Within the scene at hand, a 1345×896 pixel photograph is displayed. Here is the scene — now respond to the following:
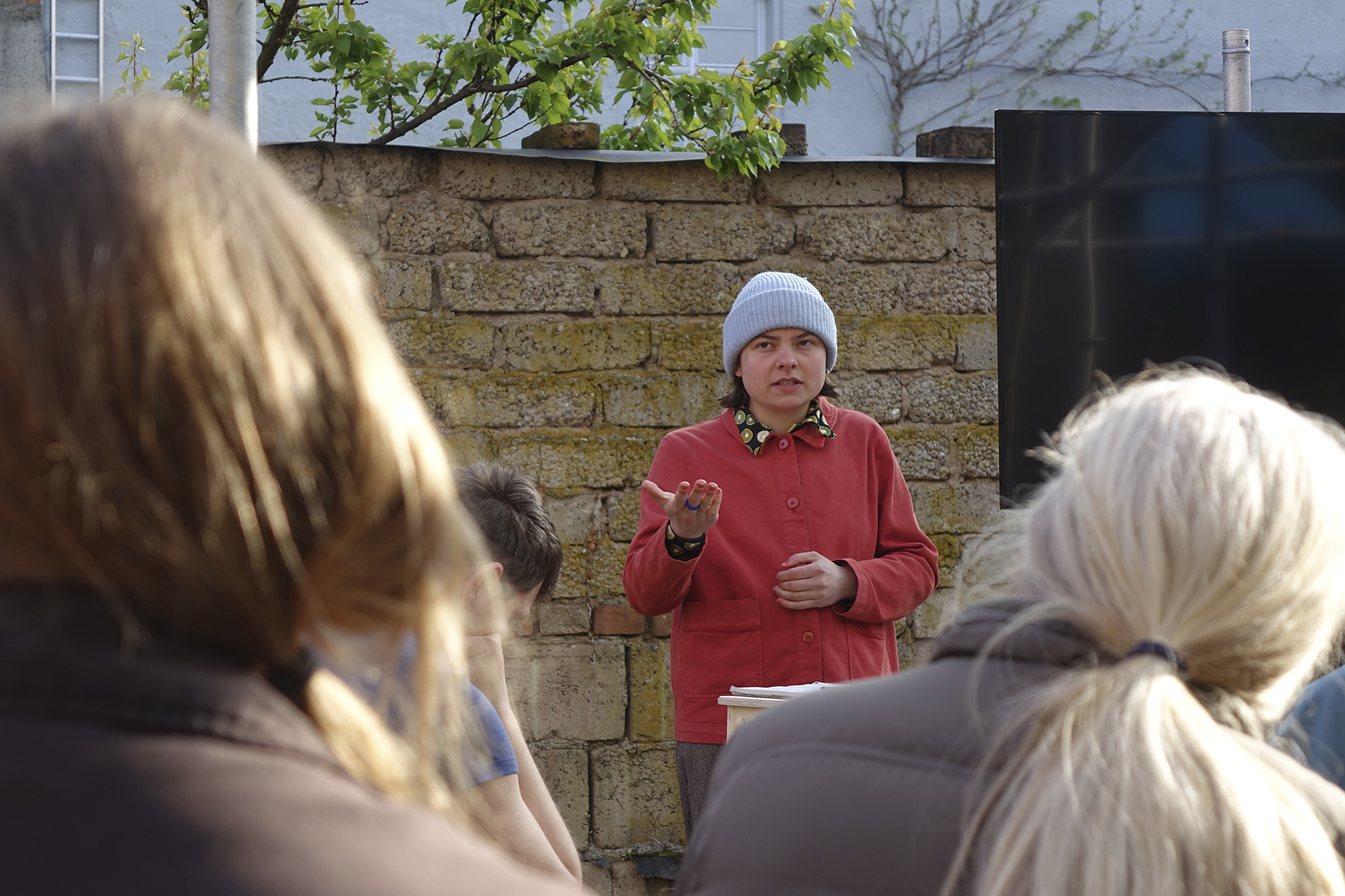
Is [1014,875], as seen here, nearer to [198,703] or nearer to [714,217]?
[198,703]

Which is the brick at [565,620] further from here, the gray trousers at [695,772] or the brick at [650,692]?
the gray trousers at [695,772]

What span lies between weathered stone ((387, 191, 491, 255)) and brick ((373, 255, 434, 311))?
0.13ft

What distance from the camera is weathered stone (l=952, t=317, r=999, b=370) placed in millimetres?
4215

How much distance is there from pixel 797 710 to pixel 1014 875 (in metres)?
0.26

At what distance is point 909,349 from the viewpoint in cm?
418

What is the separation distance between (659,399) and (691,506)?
1.11m

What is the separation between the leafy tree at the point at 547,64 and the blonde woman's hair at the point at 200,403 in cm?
398

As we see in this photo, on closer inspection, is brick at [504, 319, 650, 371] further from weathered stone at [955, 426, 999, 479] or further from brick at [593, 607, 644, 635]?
weathered stone at [955, 426, 999, 479]

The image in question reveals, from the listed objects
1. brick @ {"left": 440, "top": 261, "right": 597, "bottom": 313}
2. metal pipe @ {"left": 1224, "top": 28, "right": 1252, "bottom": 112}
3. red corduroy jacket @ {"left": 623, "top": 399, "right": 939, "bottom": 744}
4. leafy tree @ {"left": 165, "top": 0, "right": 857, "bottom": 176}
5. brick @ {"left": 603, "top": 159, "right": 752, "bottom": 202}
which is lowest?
red corduroy jacket @ {"left": 623, "top": 399, "right": 939, "bottom": 744}

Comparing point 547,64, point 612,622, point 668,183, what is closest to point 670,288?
point 668,183

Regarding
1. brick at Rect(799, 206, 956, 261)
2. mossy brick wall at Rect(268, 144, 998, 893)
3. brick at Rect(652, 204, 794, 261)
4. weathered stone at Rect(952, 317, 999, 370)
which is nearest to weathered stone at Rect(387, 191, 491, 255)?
mossy brick wall at Rect(268, 144, 998, 893)

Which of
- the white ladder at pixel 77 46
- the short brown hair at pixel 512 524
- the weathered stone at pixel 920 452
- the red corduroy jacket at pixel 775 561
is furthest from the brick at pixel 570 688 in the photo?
the white ladder at pixel 77 46

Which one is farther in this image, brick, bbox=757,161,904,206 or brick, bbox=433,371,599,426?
brick, bbox=757,161,904,206

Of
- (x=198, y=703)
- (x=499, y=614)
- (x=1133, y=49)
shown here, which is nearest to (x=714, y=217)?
(x=499, y=614)
